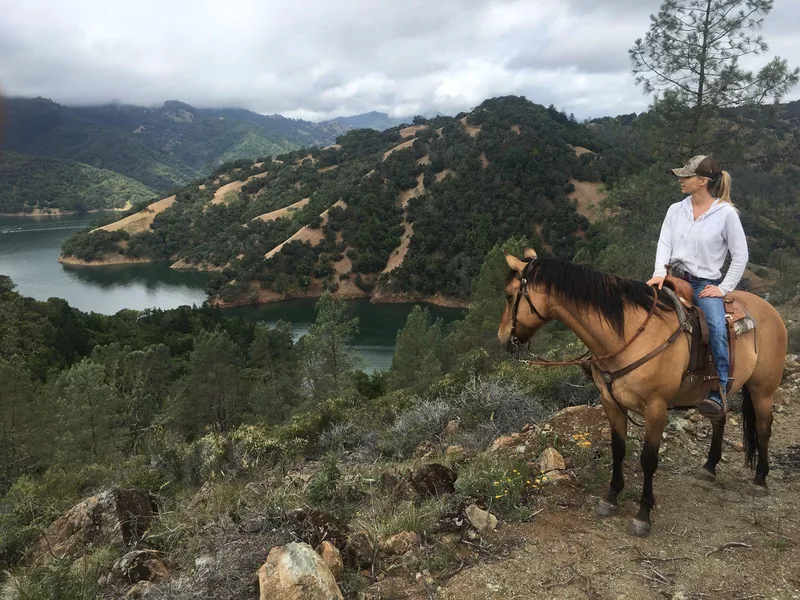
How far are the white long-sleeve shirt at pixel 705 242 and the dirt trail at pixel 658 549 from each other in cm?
170

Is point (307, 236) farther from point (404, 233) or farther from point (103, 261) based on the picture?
point (103, 261)

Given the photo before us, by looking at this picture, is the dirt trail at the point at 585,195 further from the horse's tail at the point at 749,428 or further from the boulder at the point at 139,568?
the boulder at the point at 139,568

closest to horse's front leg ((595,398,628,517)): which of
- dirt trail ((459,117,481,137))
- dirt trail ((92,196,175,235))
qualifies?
dirt trail ((459,117,481,137))

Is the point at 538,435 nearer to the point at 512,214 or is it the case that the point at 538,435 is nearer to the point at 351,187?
the point at 512,214

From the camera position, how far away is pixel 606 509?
3.45m

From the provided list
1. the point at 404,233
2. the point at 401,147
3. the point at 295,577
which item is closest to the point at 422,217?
the point at 404,233

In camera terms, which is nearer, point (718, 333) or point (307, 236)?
point (718, 333)

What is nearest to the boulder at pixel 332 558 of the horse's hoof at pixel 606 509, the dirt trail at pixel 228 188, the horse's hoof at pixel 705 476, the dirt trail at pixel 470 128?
the horse's hoof at pixel 606 509

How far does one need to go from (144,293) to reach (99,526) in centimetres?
6410

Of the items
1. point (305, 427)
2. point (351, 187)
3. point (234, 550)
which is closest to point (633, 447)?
point (234, 550)

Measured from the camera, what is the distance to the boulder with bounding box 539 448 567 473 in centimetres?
403

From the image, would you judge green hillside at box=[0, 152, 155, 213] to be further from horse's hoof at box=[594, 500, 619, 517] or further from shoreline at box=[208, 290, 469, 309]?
horse's hoof at box=[594, 500, 619, 517]

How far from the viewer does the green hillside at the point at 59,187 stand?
12169 cm

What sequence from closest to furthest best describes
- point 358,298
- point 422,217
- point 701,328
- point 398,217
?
point 701,328, point 358,298, point 422,217, point 398,217
